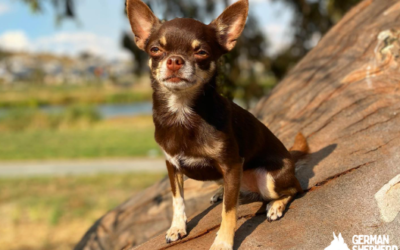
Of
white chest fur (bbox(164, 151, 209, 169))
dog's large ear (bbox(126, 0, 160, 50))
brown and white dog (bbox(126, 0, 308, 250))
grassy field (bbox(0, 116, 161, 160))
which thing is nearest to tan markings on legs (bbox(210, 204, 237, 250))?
brown and white dog (bbox(126, 0, 308, 250))

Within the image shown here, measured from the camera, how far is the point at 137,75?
30.2 ft

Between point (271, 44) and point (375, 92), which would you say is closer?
point (375, 92)

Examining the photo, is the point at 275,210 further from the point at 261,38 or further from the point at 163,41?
the point at 261,38

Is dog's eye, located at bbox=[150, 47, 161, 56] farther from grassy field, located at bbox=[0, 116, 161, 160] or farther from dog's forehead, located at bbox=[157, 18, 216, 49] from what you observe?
grassy field, located at bbox=[0, 116, 161, 160]

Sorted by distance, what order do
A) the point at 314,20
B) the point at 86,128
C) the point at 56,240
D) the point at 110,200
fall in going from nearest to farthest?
the point at 56,240, the point at 110,200, the point at 314,20, the point at 86,128

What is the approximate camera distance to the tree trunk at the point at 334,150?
288 cm

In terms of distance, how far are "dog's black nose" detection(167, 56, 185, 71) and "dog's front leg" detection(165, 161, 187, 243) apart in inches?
31.4

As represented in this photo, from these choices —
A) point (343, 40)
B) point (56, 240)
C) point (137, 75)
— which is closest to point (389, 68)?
point (343, 40)

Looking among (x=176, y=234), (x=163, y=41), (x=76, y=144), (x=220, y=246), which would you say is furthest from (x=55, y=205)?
(x=76, y=144)

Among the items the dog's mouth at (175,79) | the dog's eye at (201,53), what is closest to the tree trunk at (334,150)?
the dog's mouth at (175,79)

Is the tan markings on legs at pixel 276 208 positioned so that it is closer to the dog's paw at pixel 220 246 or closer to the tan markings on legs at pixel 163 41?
the dog's paw at pixel 220 246

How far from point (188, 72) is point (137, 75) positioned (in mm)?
6828

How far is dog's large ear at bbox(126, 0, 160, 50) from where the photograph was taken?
9.66 ft

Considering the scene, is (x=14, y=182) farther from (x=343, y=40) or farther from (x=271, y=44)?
(x=343, y=40)
